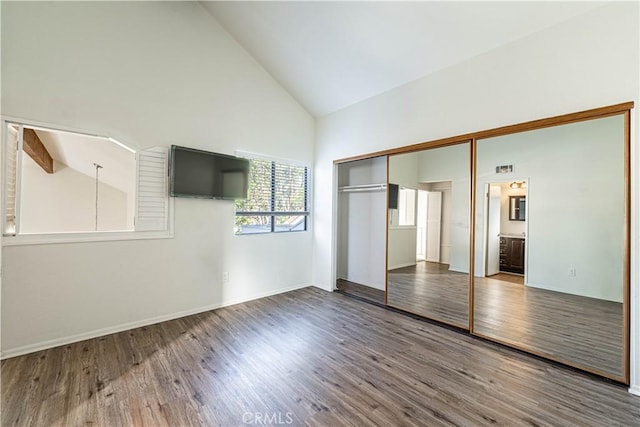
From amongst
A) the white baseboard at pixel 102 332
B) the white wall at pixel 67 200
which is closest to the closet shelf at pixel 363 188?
the white baseboard at pixel 102 332

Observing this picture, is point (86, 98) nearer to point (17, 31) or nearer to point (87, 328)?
point (17, 31)

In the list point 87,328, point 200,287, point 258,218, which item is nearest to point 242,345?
point 200,287

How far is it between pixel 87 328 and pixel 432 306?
4056 millimetres

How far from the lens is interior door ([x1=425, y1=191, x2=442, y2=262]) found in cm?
366

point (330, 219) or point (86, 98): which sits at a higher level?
point (86, 98)

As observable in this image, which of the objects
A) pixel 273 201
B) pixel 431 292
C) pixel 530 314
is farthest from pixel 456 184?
pixel 273 201

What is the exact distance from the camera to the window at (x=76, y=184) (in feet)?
8.32

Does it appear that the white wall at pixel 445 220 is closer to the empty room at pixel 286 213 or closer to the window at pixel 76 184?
the empty room at pixel 286 213

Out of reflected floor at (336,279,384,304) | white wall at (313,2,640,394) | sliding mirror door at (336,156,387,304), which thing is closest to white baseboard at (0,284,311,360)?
reflected floor at (336,279,384,304)

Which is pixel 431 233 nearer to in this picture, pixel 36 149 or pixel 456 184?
pixel 456 184

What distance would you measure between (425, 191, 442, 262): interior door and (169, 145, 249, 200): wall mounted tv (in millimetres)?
2700

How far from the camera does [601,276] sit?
2.38 metres

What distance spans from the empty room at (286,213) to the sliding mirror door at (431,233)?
30 millimetres

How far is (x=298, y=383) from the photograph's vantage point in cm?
216
